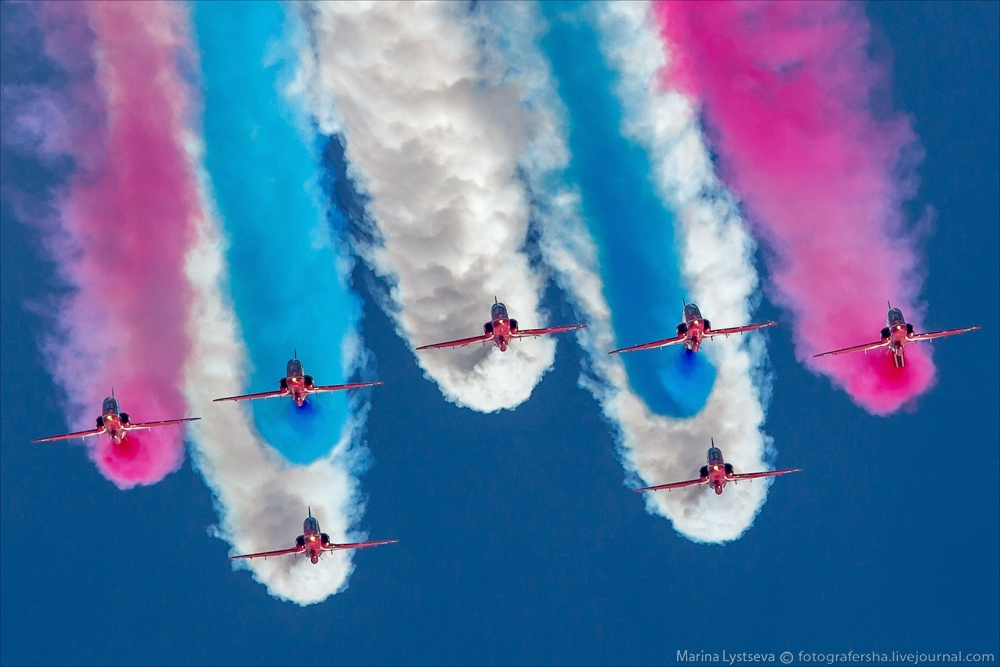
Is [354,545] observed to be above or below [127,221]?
below

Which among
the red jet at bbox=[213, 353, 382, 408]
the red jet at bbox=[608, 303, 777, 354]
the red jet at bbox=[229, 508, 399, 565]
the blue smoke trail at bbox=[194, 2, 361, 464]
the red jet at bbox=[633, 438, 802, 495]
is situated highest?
the blue smoke trail at bbox=[194, 2, 361, 464]

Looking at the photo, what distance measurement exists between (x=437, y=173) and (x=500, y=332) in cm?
1013

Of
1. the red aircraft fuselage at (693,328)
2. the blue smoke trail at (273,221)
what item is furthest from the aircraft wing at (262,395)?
the red aircraft fuselage at (693,328)

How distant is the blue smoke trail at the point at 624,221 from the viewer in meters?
75.5

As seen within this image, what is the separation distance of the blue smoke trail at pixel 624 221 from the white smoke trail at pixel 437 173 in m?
3.75

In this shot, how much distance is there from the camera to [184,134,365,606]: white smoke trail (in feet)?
257

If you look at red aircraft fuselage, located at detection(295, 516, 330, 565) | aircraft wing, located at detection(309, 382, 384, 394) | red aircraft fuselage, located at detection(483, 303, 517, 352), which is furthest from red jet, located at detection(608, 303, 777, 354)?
red aircraft fuselage, located at detection(295, 516, 330, 565)

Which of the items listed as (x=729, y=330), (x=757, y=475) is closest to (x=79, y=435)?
(x=729, y=330)

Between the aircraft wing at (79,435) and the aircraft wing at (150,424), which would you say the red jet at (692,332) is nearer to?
the aircraft wing at (150,424)

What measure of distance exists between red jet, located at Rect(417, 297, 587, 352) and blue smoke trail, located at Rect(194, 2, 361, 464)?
716 cm

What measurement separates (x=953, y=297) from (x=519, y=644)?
34600 millimetres

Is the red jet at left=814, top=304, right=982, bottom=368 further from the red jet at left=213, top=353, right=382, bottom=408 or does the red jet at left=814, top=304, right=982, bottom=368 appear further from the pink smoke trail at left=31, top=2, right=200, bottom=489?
the pink smoke trail at left=31, top=2, right=200, bottom=489

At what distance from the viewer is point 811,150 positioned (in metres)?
77.4

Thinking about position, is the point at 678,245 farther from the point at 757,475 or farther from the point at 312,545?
the point at 312,545
